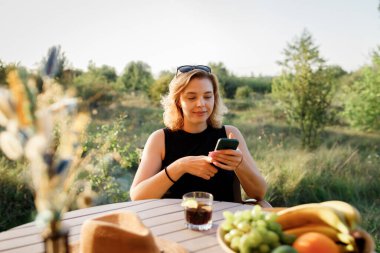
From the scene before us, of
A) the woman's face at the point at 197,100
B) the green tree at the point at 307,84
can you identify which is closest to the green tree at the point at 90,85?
the green tree at the point at 307,84

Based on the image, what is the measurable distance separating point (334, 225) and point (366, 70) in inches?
302

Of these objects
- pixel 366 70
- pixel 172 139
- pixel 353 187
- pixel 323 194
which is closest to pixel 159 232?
pixel 172 139

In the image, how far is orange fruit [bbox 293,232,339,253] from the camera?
3.39ft

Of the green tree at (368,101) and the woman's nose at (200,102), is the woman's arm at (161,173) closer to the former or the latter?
the woman's nose at (200,102)

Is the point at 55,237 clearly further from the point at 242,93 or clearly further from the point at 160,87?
the point at 242,93

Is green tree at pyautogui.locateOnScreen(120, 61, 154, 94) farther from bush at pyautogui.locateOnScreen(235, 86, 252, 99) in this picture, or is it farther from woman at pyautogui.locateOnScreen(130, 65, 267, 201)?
woman at pyautogui.locateOnScreen(130, 65, 267, 201)

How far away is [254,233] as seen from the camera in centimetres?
107

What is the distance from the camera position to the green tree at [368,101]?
7629 millimetres

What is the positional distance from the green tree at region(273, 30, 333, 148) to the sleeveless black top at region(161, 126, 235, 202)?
468 cm

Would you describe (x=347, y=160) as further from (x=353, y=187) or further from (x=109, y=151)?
(x=109, y=151)

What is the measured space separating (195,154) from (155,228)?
3.45 feet

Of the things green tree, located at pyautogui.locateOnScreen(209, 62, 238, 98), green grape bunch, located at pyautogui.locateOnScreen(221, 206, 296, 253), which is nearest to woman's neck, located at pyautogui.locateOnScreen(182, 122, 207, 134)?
green grape bunch, located at pyautogui.locateOnScreen(221, 206, 296, 253)

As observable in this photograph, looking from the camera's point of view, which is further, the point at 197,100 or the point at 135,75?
the point at 135,75

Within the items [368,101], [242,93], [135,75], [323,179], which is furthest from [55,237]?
[135,75]
